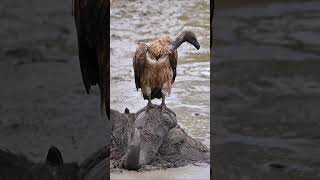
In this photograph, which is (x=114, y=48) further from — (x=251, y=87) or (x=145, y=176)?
(x=251, y=87)

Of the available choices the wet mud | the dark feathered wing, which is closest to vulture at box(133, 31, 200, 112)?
the dark feathered wing

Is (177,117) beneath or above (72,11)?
beneath

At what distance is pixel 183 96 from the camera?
341 centimetres

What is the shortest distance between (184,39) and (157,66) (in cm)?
23

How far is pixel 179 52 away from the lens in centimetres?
368

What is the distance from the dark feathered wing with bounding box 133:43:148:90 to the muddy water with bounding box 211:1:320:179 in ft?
2.52

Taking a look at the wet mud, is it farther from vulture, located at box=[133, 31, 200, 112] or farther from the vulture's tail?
the vulture's tail

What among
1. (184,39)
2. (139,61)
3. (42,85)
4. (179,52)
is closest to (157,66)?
(139,61)

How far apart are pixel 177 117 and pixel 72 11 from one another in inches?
42.0

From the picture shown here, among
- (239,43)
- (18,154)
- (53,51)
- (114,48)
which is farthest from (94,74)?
(114,48)

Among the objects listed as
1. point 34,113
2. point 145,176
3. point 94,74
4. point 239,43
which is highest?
point 239,43

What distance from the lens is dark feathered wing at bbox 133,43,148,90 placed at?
3.28 meters

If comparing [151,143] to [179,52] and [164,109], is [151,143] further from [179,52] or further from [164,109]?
[179,52]

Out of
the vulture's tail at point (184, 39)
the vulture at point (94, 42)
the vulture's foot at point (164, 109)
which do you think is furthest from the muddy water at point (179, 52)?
the vulture at point (94, 42)
